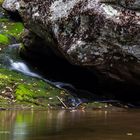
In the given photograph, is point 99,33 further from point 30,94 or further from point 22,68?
point 22,68

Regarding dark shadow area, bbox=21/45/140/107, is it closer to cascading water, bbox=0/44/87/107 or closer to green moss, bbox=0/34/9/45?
cascading water, bbox=0/44/87/107

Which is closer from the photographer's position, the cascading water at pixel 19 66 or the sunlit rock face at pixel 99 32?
the sunlit rock face at pixel 99 32

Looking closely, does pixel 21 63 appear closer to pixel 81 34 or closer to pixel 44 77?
pixel 44 77

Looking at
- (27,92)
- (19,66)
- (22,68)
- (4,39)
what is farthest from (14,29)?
(27,92)

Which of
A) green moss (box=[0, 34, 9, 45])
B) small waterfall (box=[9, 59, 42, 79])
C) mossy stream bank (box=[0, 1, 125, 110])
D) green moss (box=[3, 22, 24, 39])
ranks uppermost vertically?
green moss (box=[3, 22, 24, 39])

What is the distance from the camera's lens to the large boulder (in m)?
21.0

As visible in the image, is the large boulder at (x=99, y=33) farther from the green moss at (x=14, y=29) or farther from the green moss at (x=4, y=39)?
Result: the green moss at (x=14, y=29)

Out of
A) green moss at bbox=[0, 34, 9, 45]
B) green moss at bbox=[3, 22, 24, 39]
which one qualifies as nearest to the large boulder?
green moss at bbox=[0, 34, 9, 45]

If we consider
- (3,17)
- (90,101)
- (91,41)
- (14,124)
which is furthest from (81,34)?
(3,17)

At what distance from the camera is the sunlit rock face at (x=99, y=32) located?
21.0 meters

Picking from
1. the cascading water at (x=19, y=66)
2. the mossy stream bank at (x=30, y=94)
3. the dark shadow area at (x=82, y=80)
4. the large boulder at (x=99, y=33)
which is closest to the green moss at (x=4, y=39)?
the cascading water at (x=19, y=66)

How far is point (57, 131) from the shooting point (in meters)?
11.6

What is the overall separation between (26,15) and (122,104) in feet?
24.5

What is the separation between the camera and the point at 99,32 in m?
21.5
